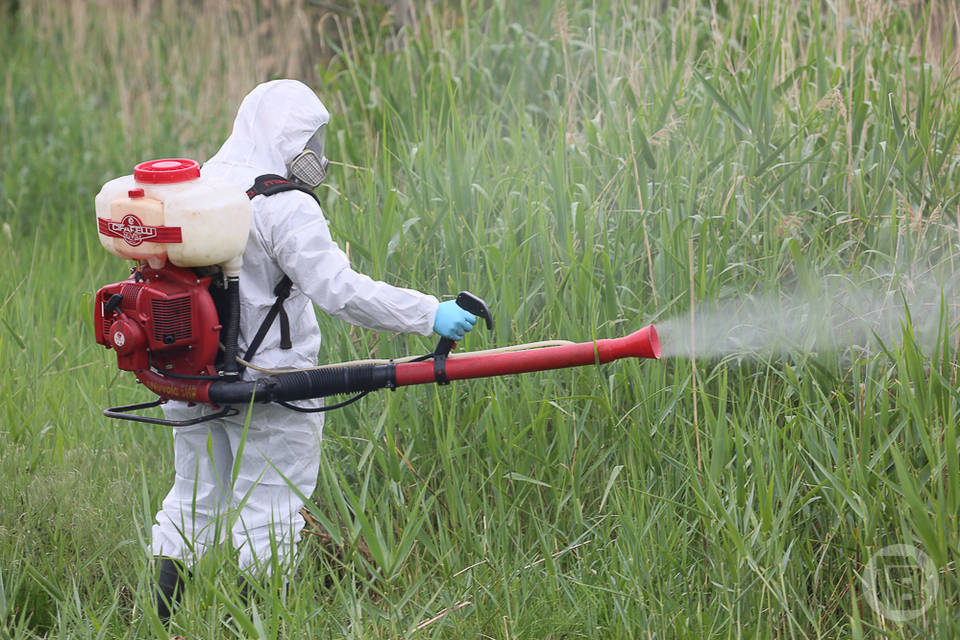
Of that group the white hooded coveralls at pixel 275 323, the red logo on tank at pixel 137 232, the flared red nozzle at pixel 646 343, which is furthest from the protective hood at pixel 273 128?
the flared red nozzle at pixel 646 343

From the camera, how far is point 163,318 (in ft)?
8.05

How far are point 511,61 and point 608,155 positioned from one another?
4.50 ft

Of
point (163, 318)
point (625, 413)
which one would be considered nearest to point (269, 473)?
point (163, 318)

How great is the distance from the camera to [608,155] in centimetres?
355

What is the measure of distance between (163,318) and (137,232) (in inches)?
8.7

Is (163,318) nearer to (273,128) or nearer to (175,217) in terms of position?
(175,217)

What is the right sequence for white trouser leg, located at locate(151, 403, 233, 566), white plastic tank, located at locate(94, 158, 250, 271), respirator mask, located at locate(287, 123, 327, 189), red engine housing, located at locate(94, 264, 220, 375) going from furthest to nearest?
white trouser leg, located at locate(151, 403, 233, 566) < respirator mask, located at locate(287, 123, 327, 189) < red engine housing, located at locate(94, 264, 220, 375) < white plastic tank, located at locate(94, 158, 250, 271)

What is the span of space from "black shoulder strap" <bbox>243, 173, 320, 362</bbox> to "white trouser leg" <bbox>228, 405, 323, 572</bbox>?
0.63 ft

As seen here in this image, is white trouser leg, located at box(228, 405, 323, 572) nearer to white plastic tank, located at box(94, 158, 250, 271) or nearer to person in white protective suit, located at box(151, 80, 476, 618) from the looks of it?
person in white protective suit, located at box(151, 80, 476, 618)

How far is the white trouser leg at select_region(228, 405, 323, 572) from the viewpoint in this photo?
8.97 feet

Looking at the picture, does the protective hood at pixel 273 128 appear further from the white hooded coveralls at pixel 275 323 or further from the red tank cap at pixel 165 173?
the red tank cap at pixel 165 173

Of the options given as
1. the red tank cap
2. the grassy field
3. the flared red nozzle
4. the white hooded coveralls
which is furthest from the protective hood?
the flared red nozzle

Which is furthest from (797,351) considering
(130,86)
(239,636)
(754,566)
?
(130,86)

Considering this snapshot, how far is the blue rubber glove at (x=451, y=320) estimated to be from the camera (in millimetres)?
2502
